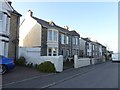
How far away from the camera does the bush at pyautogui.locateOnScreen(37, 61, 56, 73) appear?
72.5ft

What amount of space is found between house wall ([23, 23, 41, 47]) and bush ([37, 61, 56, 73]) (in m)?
15.2

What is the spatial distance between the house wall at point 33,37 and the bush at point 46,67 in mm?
15155

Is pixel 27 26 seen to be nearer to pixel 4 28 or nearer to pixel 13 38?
pixel 13 38

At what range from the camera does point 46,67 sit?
877 inches

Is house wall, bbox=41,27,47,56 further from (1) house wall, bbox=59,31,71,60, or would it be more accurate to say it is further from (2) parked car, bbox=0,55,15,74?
(2) parked car, bbox=0,55,15,74

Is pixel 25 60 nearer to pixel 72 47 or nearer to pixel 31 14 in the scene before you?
pixel 31 14

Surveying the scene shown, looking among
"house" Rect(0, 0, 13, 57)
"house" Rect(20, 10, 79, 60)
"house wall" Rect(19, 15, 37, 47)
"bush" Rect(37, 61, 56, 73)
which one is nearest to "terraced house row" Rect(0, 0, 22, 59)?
"house" Rect(0, 0, 13, 57)

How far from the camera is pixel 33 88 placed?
11.5m

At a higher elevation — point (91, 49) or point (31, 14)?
point (31, 14)

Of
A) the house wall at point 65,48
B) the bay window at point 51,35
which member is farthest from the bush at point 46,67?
the house wall at point 65,48

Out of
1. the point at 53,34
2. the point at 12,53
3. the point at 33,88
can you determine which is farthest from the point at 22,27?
the point at 33,88

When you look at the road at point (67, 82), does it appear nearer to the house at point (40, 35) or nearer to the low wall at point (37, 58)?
the low wall at point (37, 58)

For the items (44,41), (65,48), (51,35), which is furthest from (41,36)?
(65,48)

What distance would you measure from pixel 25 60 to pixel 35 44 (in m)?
13.5
